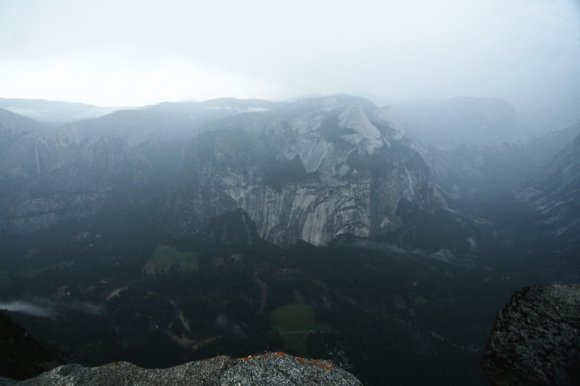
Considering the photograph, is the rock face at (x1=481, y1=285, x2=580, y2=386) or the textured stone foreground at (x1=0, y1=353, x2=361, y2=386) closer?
the rock face at (x1=481, y1=285, x2=580, y2=386)

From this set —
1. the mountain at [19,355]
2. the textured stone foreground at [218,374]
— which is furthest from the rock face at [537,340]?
the mountain at [19,355]

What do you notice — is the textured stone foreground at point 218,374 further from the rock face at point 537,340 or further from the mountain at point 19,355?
the mountain at point 19,355

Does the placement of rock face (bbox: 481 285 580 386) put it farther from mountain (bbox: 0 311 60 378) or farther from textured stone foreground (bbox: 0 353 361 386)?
mountain (bbox: 0 311 60 378)

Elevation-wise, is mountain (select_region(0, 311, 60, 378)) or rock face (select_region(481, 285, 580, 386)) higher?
rock face (select_region(481, 285, 580, 386))

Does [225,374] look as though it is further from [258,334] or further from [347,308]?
[347,308]

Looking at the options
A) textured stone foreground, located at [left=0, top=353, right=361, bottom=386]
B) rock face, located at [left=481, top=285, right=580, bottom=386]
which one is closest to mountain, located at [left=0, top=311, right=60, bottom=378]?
textured stone foreground, located at [left=0, top=353, right=361, bottom=386]

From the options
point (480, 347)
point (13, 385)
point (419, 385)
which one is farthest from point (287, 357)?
point (480, 347)
